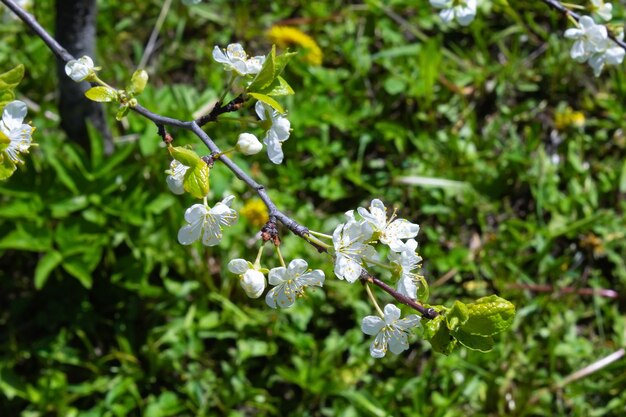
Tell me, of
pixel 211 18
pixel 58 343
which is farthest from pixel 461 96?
pixel 58 343

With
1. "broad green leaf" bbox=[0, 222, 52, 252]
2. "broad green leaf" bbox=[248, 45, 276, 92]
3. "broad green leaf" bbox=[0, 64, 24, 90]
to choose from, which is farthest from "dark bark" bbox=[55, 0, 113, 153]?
"broad green leaf" bbox=[248, 45, 276, 92]

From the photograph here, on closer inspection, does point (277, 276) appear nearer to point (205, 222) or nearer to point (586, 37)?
point (205, 222)

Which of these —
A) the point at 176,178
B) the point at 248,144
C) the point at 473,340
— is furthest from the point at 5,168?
the point at 473,340

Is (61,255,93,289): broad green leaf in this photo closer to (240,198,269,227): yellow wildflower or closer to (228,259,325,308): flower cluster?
(240,198,269,227): yellow wildflower

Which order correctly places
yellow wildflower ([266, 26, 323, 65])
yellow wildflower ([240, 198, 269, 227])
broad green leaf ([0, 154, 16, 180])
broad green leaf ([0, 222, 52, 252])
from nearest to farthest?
broad green leaf ([0, 154, 16, 180]) → broad green leaf ([0, 222, 52, 252]) → yellow wildflower ([240, 198, 269, 227]) → yellow wildflower ([266, 26, 323, 65])

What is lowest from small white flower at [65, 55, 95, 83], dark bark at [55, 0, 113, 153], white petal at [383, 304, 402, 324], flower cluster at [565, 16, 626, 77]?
dark bark at [55, 0, 113, 153]

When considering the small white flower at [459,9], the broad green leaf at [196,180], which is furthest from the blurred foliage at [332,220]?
the broad green leaf at [196,180]
